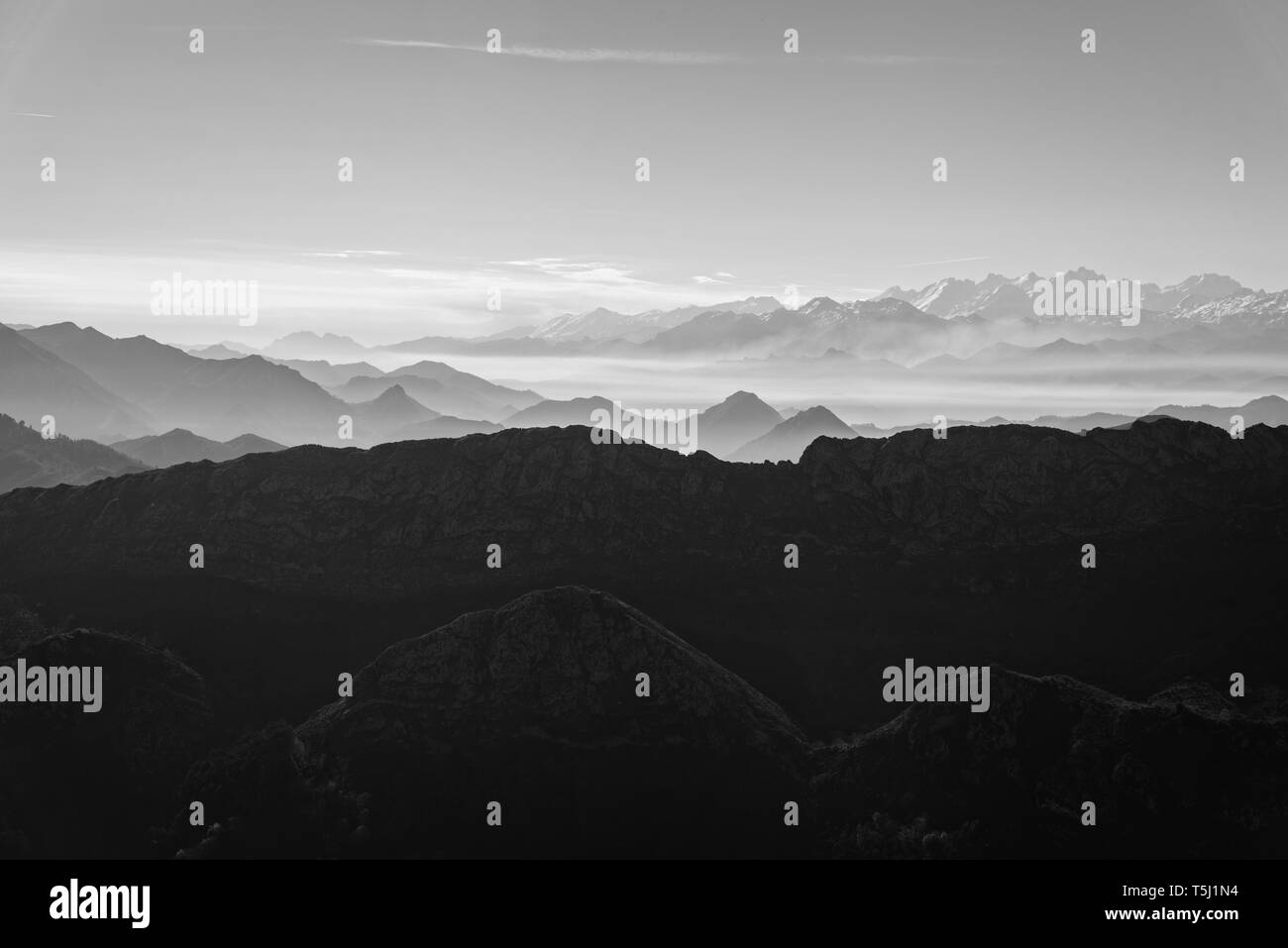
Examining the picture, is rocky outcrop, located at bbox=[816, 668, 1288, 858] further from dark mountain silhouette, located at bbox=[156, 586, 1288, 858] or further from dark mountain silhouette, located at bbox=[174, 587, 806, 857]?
dark mountain silhouette, located at bbox=[174, 587, 806, 857]

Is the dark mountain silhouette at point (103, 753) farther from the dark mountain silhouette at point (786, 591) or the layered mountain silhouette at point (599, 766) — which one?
the dark mountain silhouette at point (786, 591)

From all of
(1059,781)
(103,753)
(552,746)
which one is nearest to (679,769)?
(552,746)

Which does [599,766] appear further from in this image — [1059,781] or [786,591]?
[786,591]

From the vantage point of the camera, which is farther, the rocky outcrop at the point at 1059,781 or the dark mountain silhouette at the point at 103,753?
the dark mountain silhouette at the point at 103,753

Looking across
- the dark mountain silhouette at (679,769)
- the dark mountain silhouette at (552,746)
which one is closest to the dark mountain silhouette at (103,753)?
the dark mountain silhouette at (679,769)

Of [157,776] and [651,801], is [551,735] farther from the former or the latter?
[157,776]

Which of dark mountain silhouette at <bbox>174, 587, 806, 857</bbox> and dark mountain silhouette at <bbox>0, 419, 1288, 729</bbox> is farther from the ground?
dark mountain silhouette at <bbox>0, 419, 1288, 729</bbox>

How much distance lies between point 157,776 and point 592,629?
186 ft

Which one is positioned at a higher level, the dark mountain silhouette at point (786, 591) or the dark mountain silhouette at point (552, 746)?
the dark mountain silhouette at point (786, 591)

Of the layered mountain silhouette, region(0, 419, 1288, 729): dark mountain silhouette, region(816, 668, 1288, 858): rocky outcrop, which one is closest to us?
region(816, 668, 1288, 858): rocky outcrop

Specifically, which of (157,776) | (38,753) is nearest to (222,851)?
(157,776)

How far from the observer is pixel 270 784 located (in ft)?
405

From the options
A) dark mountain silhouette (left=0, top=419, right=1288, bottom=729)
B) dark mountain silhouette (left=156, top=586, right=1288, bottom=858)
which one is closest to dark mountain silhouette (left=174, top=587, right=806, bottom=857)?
dark mountain silhouette (left=156, top=586, right=1288, bottom=858)
